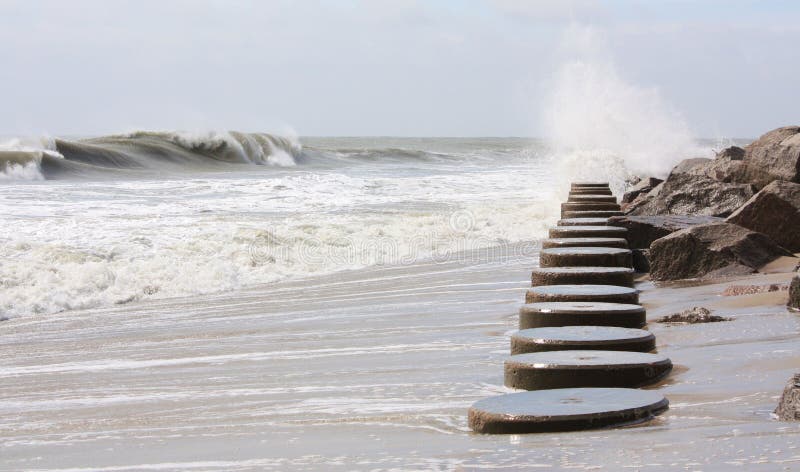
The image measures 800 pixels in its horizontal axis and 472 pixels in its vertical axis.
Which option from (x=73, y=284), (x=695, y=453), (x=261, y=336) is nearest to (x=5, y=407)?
(x=261, y=336)

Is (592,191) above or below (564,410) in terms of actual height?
above

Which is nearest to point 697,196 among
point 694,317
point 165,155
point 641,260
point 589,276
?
point 641,260

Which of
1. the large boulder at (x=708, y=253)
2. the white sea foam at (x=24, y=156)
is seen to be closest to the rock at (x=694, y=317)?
the large boulder at (x=708, y=253)

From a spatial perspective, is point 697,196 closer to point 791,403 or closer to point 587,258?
point 587,258

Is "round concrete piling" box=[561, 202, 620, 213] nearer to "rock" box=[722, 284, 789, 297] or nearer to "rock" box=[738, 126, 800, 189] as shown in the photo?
"rock" box=[738, 126, 800, 189]

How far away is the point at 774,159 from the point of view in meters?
9.31

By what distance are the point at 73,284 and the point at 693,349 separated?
6233mm

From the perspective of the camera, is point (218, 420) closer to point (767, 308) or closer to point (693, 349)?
point (693, 349)

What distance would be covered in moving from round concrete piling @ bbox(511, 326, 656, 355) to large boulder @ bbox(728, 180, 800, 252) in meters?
3.78

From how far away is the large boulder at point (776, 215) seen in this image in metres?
7.04

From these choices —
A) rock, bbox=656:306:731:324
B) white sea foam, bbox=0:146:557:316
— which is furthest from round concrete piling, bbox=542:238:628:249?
white sea foam, bbox=0:146:557:316

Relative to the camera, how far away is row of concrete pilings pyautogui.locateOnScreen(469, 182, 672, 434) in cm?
262

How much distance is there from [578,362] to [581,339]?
30 cm

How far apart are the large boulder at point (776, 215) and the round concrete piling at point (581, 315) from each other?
333cm
